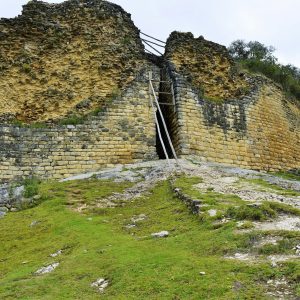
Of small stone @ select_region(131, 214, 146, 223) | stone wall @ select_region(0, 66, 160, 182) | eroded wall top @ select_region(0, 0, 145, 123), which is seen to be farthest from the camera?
eroded wall top @ select_region(0, 0, 145, 123)

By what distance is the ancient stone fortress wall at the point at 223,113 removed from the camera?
2073 centimetres

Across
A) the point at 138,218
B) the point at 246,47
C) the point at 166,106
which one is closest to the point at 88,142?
the point at 166,106

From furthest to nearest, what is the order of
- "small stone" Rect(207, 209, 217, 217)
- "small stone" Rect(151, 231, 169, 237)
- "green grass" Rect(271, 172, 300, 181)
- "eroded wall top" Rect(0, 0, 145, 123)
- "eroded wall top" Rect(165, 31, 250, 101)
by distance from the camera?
"eroded wall top" Rect(165, 31, 250, 101) → "green grass" Rect(271, 172, 300, 181) → "eroded wall top" Rect(0, 0, 145, 123) → "small stone" Rect(207, 209, 217, 217) → "small stone" Rect(151, 231, 169, 237)

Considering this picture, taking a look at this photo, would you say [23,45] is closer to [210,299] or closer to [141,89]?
[141,89]

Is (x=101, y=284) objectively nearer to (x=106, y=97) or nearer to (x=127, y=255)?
(x=127, y=255)

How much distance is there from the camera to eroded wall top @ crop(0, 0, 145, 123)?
765 inches

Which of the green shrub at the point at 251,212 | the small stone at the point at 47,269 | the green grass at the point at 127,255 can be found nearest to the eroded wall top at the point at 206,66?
the green grass at the point at 127,255

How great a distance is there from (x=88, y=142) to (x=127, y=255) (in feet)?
35.8

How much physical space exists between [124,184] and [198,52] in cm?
1014

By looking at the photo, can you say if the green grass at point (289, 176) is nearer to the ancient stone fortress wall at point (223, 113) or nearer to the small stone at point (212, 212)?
the ancient stone fortress wall at point (223, 113)

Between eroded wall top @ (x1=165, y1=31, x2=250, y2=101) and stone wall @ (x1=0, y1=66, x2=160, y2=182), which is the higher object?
eroded wall top @ (x1=165, y1=31, x2=250, y2=101)

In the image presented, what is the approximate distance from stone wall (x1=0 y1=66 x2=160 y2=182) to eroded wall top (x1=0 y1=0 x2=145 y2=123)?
78cm

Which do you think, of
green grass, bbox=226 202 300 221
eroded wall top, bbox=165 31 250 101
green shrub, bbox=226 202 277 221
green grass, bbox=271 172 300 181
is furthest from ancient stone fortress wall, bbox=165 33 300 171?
green shrub, bbox=226 202 277 221

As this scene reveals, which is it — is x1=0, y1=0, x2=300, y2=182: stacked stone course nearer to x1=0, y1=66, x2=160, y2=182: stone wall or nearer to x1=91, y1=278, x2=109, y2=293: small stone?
x1=0, y1=66, x2=160, y2=182: stone wall
